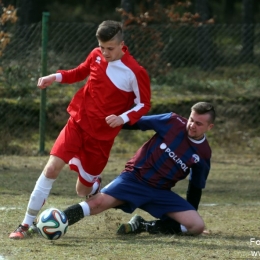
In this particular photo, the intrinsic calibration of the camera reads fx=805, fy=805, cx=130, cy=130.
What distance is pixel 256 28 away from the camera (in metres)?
14.3

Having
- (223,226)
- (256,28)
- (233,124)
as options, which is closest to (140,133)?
(233,124)

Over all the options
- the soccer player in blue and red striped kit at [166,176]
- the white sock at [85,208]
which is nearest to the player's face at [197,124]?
the soccer player in blue and red striped kit at [166,176]

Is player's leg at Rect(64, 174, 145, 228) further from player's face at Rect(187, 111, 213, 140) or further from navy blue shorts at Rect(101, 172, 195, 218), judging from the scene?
player's face at Rect(187, 111, 213, 140)

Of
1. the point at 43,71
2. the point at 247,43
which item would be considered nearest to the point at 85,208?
the point at 43,71

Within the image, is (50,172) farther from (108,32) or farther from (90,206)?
(108,32)

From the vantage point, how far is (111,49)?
6.59 meters

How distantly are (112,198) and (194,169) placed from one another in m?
0.73

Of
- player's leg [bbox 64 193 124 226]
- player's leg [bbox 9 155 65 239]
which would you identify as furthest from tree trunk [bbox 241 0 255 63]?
player's leg [bbox 9 155 65 239]

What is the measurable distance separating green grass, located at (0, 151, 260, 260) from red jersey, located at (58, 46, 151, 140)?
906 millimetres

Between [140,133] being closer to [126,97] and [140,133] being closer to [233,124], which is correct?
[233,124]

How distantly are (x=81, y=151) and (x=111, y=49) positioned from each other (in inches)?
35.4

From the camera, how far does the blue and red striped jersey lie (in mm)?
6703

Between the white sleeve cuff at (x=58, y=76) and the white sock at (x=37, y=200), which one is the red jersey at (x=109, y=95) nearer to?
the white sleeve cuff at (x=58, y=76)

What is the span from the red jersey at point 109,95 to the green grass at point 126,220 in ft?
2.97
